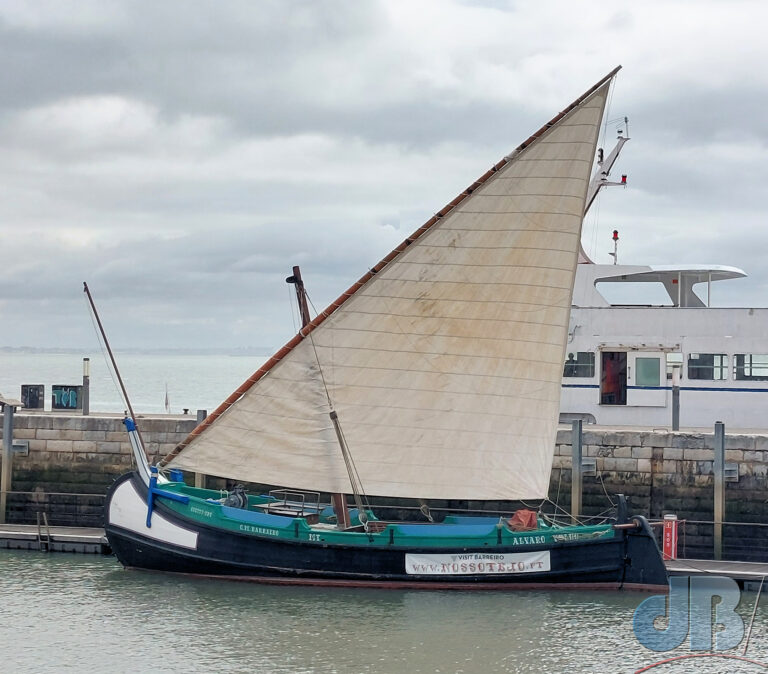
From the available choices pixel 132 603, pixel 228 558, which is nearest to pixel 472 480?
pixel 228 558

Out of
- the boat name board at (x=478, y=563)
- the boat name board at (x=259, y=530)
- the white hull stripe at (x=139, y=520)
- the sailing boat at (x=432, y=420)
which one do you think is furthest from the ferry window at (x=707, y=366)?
the white hull stripe at (x=139, y=520)

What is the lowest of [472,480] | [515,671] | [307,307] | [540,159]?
[515,671]

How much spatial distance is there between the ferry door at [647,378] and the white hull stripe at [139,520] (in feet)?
43.2

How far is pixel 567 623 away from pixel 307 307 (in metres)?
7.90

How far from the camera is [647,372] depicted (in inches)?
1213

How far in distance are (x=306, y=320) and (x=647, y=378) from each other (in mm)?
11288


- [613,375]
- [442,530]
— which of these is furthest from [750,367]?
[442,530]

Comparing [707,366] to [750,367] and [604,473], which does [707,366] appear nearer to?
[750,367]

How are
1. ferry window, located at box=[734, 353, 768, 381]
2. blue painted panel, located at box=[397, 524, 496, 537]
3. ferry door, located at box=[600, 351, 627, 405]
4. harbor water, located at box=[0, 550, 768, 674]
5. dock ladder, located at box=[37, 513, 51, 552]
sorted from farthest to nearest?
ferry door, located at box=[600, 351, 627, 405] < ferry window, located at box=[734, 353, 768, 381] < dock ladder, located at box=[37, 513, 51, 552] < blue painted panel, located at box=[397, 524, 496, 537] < harbor water, located at box=[0, 550, 768, 674]

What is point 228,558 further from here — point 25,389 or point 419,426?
point 25,389

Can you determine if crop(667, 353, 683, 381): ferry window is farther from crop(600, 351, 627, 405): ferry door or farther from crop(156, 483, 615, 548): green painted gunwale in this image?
crop(156, 483, 615, 548): green painted gunwale

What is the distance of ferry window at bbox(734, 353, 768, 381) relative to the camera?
3008 centimetres

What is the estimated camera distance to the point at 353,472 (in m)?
22.7

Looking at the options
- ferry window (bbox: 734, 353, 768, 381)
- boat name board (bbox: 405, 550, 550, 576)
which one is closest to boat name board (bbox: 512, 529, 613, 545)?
boat name board (bbox: 405, 550, 550, 576)
